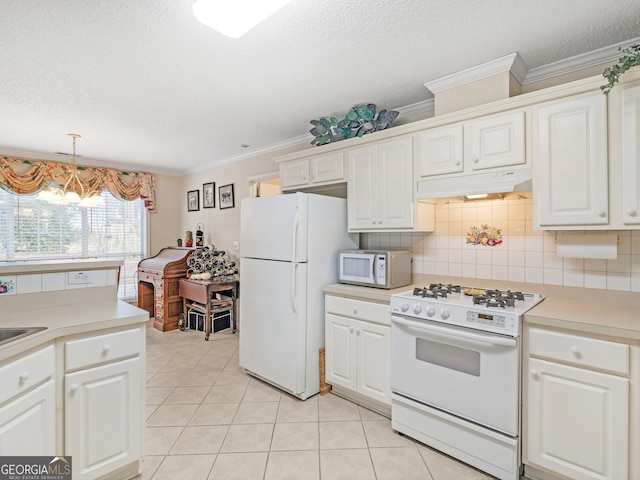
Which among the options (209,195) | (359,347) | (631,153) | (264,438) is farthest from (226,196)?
(631,153)

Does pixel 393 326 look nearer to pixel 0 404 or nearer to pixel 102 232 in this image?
pixel 0 404

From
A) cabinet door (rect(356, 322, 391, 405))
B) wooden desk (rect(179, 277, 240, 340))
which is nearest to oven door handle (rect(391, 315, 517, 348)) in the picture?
cabinet door (rect(356, 322, 391, 405))

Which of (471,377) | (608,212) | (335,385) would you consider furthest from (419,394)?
(608,212)

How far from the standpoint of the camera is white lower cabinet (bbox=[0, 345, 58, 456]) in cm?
122

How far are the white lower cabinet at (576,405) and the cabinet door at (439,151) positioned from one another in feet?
3.76

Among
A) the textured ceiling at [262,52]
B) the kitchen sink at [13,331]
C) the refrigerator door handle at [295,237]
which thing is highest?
the textured ceiling at [262,52]

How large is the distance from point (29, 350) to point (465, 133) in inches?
101

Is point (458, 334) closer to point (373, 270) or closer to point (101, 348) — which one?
point (373, 270)

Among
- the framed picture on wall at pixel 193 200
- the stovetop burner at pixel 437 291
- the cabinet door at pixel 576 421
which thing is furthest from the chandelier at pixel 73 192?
the cabinet door at pixel 576 421

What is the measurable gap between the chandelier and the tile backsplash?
3.82 m

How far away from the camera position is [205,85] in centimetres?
251

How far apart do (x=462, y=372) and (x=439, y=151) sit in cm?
144

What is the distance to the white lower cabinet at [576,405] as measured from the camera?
1.51m

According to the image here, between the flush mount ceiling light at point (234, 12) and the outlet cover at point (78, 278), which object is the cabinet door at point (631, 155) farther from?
the outlet cover at point (78, 278)
